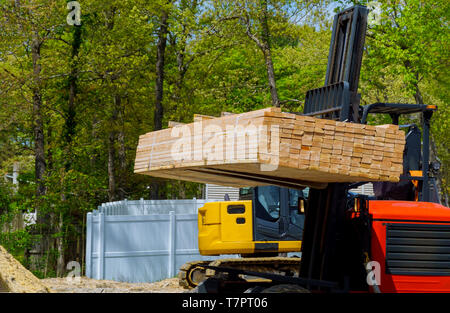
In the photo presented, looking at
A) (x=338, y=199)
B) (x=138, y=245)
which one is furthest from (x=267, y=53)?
(x=338, y=199)

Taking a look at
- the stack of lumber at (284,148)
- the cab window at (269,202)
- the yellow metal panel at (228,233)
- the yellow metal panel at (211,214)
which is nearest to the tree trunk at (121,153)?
the yellow metal panel at (211,214)

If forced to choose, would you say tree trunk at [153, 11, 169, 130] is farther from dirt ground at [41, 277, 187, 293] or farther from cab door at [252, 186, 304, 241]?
cab door at [252, 186, 304, 241]

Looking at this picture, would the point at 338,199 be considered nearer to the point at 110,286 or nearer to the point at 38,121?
the point at 110,286

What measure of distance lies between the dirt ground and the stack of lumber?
8.78 metres

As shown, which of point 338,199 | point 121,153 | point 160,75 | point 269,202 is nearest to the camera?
point 338,199

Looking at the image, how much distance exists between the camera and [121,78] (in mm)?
26406

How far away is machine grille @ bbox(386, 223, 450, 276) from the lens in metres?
7.03

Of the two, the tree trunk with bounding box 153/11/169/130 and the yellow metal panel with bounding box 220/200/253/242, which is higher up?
the tree trunk with bounding box 153/11/169/130

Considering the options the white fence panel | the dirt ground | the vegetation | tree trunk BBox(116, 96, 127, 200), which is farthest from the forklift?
tree trunk BBox(116, 96, 127, 200)

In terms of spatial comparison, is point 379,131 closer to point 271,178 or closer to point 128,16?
point 271,178

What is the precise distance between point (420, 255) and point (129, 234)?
10555mm

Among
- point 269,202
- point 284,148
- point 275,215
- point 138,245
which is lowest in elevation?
point 138,245

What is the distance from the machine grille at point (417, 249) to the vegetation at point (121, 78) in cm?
1309

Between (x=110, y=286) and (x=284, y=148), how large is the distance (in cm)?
1076
